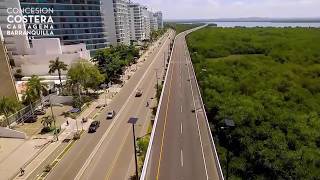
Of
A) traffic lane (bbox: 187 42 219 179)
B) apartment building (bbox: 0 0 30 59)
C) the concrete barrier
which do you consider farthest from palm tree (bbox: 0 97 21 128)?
apartment building (bbox: 0 0 30 59)

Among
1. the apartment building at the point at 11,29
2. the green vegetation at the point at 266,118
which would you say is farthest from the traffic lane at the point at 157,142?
the apartment building at the point at 11,29

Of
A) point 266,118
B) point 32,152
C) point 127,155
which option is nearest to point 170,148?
point 127,155

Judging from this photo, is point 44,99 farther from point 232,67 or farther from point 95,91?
point 232,67

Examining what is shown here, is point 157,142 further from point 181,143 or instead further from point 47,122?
point 47,122

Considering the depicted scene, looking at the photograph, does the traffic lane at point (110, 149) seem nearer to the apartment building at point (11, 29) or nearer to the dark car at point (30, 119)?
the dark car at point (30, 119)

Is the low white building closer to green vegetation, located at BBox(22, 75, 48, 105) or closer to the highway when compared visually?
green vegetation, located at BBox(22, 75, 48, 105)

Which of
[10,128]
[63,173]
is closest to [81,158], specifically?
[63,173]
